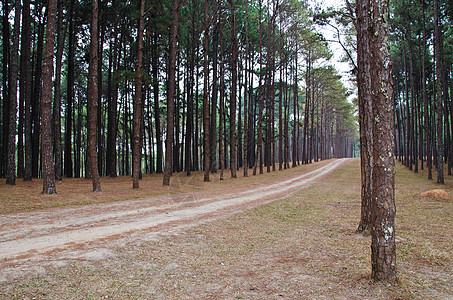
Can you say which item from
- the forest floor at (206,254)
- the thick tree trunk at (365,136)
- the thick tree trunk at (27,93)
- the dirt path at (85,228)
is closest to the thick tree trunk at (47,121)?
the forest floor at (206,254)

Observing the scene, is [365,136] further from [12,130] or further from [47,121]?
[12,130]

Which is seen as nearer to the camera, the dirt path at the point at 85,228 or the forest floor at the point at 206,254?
the forest floor at the point at 206,254

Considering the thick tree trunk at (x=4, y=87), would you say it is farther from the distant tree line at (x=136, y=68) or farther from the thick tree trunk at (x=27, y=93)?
the thick tree trunk at (x=27, y=93)

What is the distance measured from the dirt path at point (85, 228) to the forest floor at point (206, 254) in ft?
0.07

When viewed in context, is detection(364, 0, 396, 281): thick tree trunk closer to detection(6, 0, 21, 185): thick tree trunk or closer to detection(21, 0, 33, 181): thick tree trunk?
detection(6, 0, 21, 185): thick tree trunk

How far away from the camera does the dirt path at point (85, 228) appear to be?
479 cm

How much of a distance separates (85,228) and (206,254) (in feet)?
10.7

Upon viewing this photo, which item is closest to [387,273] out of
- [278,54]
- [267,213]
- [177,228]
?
[177,228]

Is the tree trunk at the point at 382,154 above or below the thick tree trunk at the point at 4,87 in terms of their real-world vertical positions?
below

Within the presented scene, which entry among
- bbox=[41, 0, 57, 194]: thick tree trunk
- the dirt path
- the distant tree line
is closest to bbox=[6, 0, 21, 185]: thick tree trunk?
the distant tree line

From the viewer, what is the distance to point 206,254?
5434mm

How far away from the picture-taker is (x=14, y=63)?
50.5ft

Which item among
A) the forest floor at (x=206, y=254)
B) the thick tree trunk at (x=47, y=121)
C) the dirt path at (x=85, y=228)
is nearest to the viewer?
the forest floor at (x=206, y=254)

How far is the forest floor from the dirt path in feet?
0.07
